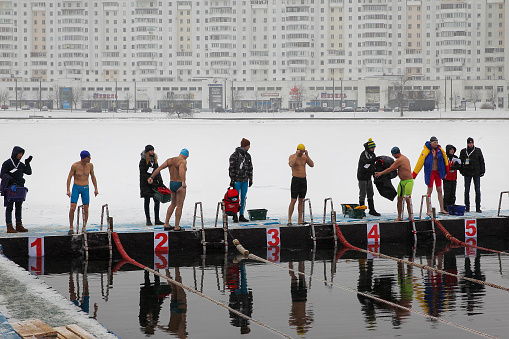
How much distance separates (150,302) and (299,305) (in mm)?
1952

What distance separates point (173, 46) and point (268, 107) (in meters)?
25.4

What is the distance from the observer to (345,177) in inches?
981

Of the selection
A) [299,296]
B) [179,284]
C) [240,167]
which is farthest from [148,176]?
[299,296]

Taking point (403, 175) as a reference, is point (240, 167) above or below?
above

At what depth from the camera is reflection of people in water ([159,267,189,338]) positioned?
830 cm

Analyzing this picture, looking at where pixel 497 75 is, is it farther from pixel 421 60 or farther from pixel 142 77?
pixel 142 77

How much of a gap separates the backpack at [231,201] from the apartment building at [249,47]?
389ft

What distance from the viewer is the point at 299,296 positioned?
1014cm

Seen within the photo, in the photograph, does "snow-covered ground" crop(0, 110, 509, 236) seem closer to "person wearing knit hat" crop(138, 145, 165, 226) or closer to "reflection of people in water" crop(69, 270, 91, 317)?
"person wearing knit hat" crop(138, 145, 165, 226)

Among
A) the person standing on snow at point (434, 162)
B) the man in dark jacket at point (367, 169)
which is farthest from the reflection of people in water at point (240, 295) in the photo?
the person standing on snow at point (434, 162)

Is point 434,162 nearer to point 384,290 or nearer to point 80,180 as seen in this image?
Result: point 384,290

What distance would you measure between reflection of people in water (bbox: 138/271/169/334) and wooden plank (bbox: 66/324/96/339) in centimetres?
94

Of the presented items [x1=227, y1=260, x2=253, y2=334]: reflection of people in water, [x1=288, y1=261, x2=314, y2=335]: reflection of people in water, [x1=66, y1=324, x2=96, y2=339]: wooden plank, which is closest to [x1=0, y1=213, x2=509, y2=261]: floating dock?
[x1=227, y1=260, x2=253, y2=334]: reflection of people in water

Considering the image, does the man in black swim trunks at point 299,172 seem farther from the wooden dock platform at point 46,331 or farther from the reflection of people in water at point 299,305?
the wooden dock platform at point 46,331
